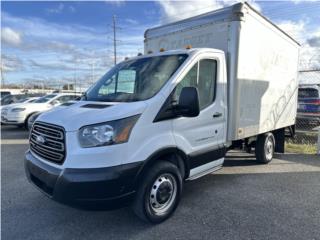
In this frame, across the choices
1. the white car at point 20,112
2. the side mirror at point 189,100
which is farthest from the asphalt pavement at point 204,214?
the white car at point 20,112

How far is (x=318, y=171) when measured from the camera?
5.86 metres

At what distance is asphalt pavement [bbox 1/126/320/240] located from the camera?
321 cm

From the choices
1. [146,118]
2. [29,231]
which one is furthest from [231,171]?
[29,231]

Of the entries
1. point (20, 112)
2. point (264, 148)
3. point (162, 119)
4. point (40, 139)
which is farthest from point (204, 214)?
point (20, 112)

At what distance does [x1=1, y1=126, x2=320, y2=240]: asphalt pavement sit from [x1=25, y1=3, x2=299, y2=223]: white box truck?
385 millimetres

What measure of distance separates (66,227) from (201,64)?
2901 millimetres

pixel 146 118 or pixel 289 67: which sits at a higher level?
pixel 289 67

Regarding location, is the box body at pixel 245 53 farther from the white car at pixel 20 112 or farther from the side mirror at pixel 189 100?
the white car at pixel 20 112

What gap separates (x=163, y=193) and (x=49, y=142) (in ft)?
5.16

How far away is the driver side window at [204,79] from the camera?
3742 millimetres

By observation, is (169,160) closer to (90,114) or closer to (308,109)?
(90,114)

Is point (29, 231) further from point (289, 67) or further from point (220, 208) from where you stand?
point (289, 67)

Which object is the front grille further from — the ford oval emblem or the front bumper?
the front bumper

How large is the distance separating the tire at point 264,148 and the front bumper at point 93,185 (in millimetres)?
4041
